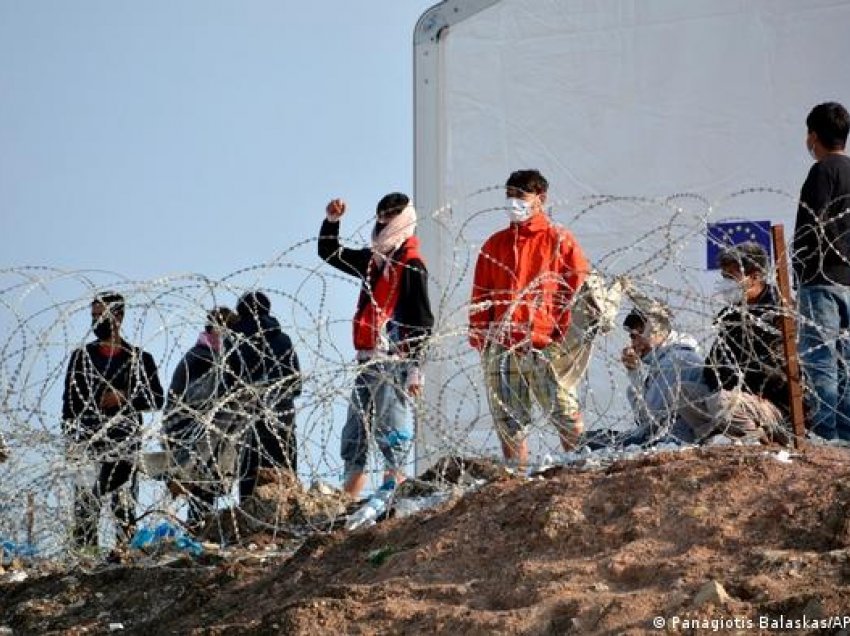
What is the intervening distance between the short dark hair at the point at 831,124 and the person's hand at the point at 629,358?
1162 mm

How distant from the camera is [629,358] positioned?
8258mm

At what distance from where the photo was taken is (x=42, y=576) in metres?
8.58

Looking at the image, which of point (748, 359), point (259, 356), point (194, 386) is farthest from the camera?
point (194, 386)

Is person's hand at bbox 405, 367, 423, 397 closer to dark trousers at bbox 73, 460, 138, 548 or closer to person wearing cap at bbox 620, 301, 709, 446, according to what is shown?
person wearing cap at bbox 620, 301, 709, 446

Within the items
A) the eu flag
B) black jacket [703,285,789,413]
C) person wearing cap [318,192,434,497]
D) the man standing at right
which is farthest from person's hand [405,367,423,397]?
the eu flag

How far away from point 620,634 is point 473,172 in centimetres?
603

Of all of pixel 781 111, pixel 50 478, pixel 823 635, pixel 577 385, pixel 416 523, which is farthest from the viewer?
pixel 781 111

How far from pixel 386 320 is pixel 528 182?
2.81 ft

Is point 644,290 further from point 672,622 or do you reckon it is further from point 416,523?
point 672,622

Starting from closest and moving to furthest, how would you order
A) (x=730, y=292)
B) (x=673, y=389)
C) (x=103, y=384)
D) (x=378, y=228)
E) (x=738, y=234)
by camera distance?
(x=673, y=389) → (x=730, y=292) → (x=378, y=228) → (x=103, y=384) → (x=738, y=234)

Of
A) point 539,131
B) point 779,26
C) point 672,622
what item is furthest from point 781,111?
point 672,622

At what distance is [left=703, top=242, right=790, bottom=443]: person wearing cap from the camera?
7699 mm

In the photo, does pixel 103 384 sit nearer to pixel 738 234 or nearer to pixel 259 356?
pixel 259 356

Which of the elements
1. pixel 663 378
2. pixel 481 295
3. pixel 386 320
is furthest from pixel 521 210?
pixel 663 378
